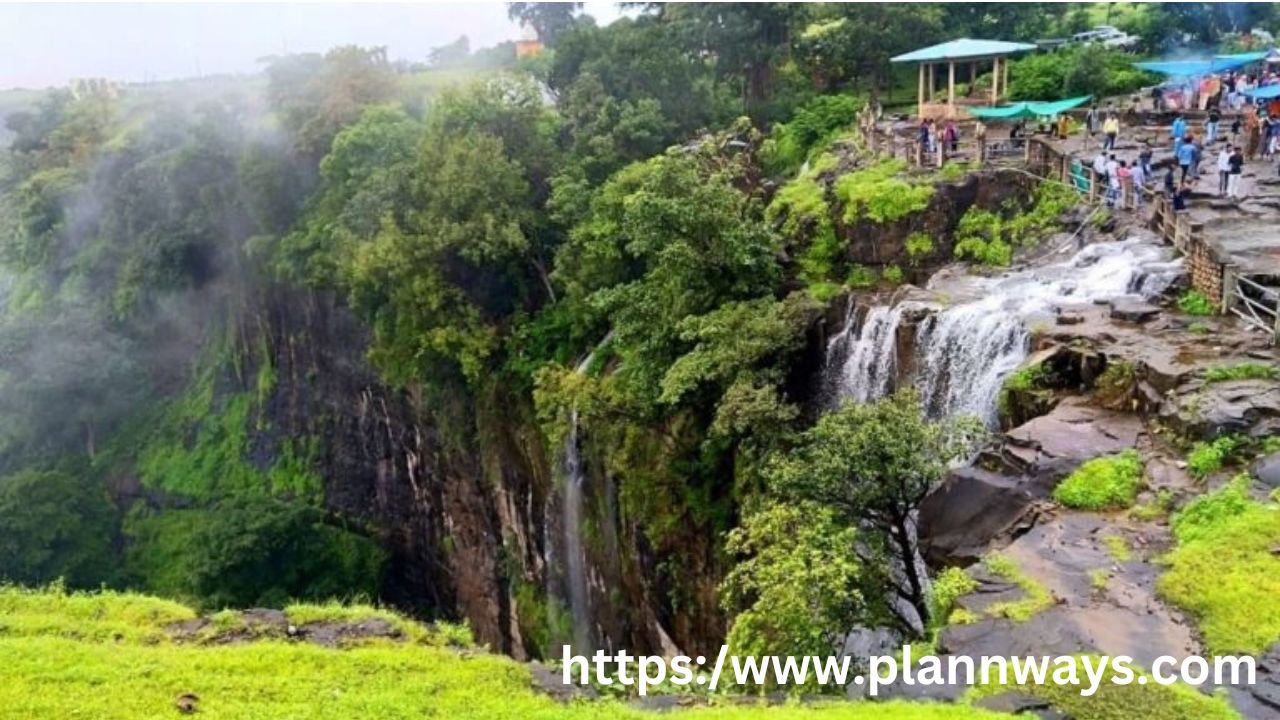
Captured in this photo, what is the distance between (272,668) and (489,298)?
56.0ft

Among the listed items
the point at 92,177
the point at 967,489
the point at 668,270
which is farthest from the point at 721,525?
the point at 92,177

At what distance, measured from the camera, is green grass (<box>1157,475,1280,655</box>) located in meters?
9.19

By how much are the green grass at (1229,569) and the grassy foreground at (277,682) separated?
2.88m

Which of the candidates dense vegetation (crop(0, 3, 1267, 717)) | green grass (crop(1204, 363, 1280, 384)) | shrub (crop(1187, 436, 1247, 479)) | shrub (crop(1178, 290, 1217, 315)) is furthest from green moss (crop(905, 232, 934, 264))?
shrub (crop(1187, 436, 1247, 479))

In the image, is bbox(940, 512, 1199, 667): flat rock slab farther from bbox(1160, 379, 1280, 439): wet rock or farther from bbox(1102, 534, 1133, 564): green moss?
bbox(1160, 379, 1280, 439): wet rock

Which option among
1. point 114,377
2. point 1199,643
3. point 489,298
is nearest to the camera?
point 1199,643

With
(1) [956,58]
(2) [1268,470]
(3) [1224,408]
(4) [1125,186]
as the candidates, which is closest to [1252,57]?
(1) [956,58]

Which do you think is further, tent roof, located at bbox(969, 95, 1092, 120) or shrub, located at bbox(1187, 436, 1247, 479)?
tent roof, located at bbox(969, 95, 1092, 120)

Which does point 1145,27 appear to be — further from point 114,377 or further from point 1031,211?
point 114,377

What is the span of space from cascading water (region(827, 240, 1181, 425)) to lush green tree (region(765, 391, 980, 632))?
343 centimetres

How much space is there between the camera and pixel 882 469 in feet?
39.0

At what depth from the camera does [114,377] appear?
37.8m

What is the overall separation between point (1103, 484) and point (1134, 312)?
4.75 m

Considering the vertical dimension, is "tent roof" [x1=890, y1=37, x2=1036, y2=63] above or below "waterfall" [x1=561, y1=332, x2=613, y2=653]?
above
